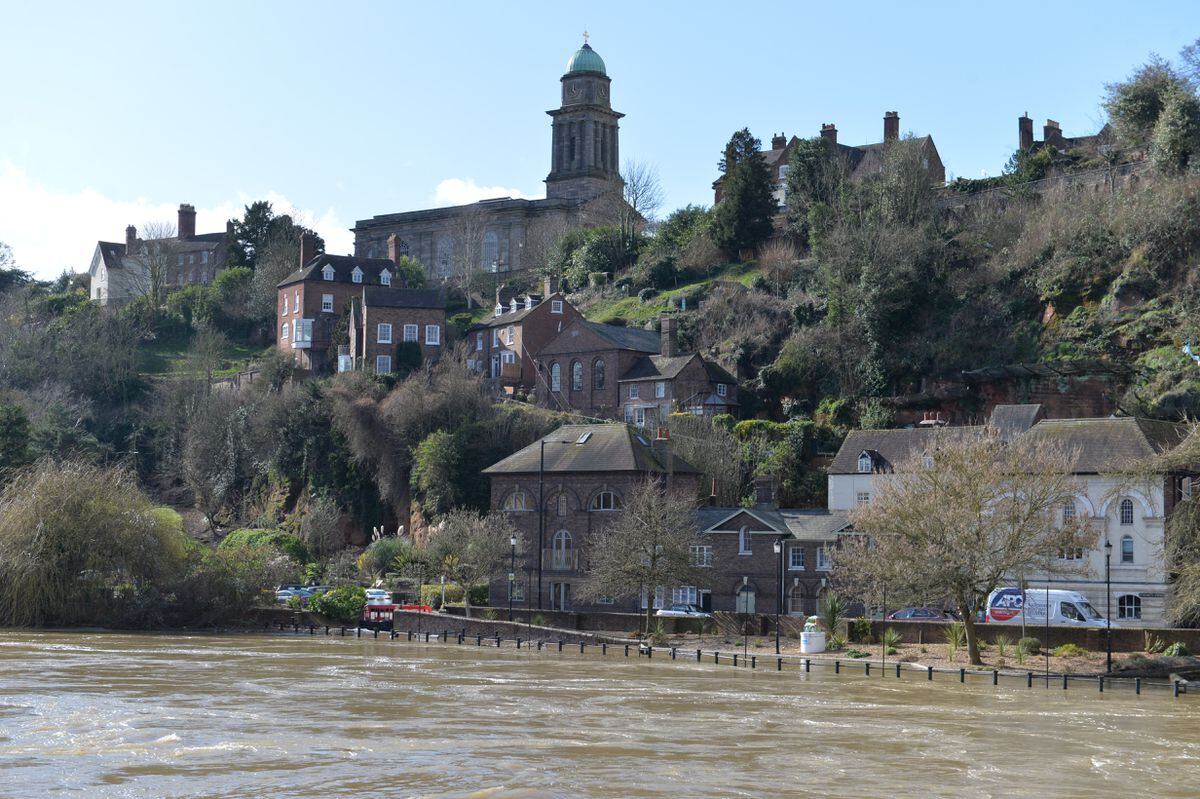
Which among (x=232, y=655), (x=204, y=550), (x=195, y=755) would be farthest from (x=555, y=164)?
(x=195, y=755)

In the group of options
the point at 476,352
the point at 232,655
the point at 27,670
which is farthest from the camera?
the point at 476,352

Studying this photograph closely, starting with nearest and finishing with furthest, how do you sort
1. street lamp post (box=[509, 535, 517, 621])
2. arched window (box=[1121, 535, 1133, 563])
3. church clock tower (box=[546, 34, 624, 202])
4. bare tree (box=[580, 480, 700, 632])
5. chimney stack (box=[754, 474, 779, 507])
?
arched window (box=[1121, 535, 1133, 563]) → bare tree (box=[580, 480, 700, 632]) → street lamp post (box=[509, 535, 517, 621]) → chimney stack (box=[754, 474, 779, 507]) → church clock tower (box=[546, 34, 624, 202])

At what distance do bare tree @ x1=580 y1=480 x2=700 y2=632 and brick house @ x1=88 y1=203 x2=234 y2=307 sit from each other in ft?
227

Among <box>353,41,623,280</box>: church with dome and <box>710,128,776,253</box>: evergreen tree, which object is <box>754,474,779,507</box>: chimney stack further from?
<box>353,41,623,280</box>: church with dome

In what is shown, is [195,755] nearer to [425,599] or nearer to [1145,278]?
[425,599]

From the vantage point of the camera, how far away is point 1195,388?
5722 cm

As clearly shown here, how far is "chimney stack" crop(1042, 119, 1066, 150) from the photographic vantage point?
91188mm

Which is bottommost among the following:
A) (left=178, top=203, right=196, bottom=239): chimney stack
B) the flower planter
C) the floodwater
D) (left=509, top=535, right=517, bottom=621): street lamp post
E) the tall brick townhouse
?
the floodwater

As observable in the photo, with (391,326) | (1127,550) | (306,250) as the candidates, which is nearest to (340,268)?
(306,250)

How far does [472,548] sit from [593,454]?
23.5ft

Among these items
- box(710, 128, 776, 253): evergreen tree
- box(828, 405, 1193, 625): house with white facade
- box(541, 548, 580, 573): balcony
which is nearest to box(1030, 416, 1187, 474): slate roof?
box(828, 405, 1193, 625): house with white facade

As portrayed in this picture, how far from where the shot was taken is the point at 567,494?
61250 mm

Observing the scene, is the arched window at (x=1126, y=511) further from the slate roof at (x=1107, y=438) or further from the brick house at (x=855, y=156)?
the brick house at (x=855, y=156)

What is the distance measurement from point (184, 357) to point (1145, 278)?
64.9 metres
